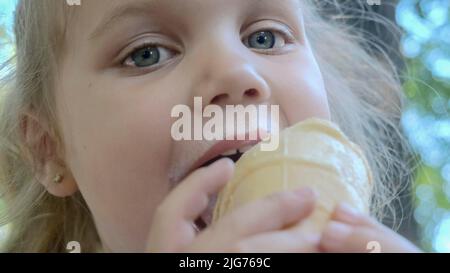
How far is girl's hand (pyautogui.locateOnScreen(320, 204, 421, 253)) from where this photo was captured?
777mm

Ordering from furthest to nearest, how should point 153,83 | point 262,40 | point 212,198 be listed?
point 262,40 → point 153,83 → point 212,198

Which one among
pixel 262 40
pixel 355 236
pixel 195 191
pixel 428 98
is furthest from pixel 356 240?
pixel 428 98

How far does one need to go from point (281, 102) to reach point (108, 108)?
35cm

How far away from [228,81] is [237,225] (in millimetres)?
343

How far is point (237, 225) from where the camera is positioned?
791 mm

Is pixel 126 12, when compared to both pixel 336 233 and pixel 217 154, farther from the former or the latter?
pixel 336 233

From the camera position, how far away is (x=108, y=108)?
3.87ft

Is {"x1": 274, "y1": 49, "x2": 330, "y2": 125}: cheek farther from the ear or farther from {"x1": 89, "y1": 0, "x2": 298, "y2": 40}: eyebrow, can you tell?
the ear

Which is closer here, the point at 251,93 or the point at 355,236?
the point at 355,236

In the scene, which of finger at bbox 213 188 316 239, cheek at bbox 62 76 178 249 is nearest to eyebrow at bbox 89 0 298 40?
cheek at bbox 62 76 178 249

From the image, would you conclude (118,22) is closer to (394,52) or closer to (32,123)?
(32,123)

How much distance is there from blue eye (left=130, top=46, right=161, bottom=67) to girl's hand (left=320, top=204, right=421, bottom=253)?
56 cm

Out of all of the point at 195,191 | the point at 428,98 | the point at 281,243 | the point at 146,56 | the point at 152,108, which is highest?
the point at 428,98

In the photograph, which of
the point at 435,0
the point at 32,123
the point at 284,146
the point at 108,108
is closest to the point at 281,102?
the point at 284,146
